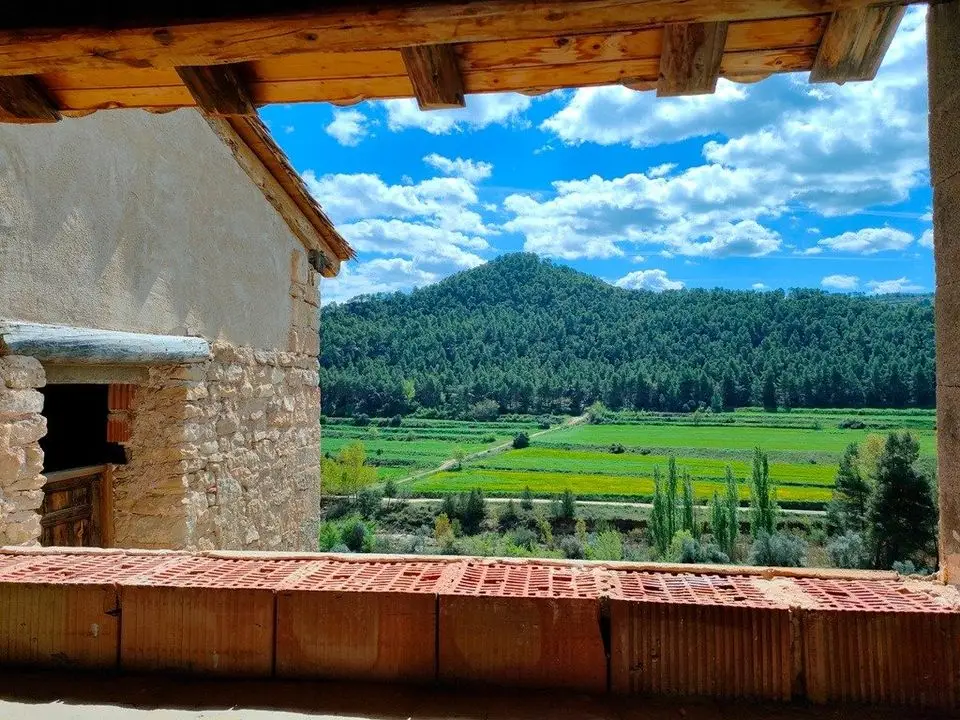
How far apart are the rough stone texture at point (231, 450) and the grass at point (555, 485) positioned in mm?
34953

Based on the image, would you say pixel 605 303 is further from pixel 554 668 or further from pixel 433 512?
pixel 554 668

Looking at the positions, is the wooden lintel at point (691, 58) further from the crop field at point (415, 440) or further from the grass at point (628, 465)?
the crop field at point (415, 440)

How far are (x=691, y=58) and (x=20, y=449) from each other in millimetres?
3581

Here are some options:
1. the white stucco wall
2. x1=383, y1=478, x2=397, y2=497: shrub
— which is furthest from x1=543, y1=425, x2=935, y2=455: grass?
the white stucco wall

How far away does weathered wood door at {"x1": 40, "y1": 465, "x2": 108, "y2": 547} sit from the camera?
430cm

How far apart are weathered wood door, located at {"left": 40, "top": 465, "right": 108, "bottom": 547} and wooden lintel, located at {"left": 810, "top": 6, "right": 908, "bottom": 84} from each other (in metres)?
4.64

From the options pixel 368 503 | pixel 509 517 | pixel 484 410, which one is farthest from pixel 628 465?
pixel 368 503

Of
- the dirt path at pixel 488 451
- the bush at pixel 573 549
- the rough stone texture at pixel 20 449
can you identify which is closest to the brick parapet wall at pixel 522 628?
the rough stone texture at pixel 20 449

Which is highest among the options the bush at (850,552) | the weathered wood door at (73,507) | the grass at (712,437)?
the weathered wood door at (73,507)

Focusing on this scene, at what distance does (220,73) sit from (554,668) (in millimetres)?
1967

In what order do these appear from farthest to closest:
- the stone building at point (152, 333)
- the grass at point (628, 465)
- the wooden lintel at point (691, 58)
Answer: the grass at point (628, 465) < the stone building at point (152, 333) < the wooden lintel at point (691, 58)

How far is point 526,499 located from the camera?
39.9 meters

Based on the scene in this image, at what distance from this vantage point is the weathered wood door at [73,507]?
4.30 m

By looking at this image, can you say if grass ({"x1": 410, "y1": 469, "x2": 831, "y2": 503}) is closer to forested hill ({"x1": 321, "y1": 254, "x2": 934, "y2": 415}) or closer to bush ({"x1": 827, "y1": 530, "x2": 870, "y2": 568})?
forested hill ({"x1": 321, "y1": 254, "x2": 934, "y2": 415})
